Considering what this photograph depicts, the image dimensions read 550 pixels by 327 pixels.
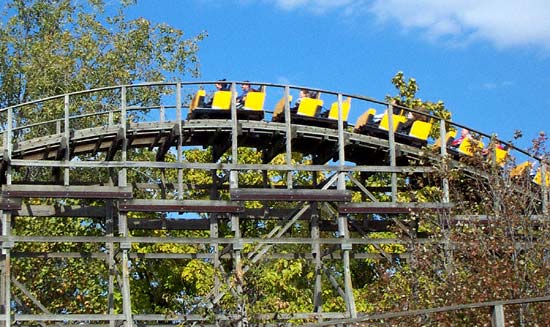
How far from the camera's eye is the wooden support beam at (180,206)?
25.2 meters

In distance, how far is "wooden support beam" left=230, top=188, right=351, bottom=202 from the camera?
2553 centimetres

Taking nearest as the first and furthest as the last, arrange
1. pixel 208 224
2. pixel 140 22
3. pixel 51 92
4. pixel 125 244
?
→ 1. pixel 125 244
2. pixel 208 224
3. pixel 51 92
4. pixel 140 22

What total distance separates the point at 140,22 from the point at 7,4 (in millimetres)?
4664

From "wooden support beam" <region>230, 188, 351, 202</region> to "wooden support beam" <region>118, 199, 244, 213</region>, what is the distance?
0.24m

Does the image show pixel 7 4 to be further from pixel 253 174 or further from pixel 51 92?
pixel 253 174

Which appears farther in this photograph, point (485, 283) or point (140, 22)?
point (140, 22)

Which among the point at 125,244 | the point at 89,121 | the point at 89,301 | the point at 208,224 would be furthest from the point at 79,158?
the point at 125,244

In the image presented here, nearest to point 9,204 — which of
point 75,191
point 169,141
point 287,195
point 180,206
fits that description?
point 75,191

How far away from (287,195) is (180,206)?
2229 mm

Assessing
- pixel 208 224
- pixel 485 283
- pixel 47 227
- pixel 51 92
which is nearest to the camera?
pixel 485 283

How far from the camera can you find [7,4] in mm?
42688

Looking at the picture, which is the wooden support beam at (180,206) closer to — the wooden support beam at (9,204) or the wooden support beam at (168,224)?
the wooden support beam at (168,224)

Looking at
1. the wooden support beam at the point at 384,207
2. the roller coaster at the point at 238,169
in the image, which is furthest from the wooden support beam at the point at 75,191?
the wooden support beam at the point at 384,207

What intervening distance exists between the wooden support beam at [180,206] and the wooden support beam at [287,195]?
24 cm
